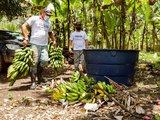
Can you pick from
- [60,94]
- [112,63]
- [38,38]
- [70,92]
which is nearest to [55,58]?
[38,38]

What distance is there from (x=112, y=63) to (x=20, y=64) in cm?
187

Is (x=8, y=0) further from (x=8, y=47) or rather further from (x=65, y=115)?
(x=65, y=115)

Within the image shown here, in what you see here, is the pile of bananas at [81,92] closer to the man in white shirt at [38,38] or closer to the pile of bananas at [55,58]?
the man in white shirt at [38,38]

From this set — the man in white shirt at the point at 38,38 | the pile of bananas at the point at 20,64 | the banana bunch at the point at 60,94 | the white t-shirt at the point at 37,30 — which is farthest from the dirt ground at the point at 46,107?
the white t-shirt at the point at 37,30

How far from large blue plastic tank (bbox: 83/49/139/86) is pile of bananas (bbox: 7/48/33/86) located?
1238 millimetres

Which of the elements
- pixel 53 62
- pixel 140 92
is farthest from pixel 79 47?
pixel 140 92

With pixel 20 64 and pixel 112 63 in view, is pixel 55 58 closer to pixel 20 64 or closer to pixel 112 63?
pixel 20 64

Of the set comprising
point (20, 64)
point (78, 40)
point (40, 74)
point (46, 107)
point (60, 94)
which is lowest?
point (46, 107)

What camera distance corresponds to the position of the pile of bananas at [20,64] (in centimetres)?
689

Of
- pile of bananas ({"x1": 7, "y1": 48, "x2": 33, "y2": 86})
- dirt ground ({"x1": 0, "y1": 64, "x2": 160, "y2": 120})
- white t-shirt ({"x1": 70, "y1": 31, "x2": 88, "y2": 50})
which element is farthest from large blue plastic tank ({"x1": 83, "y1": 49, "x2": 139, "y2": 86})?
white t-shirt ({"x1": 70, "y1": 31, "x2": 88, "y2": 50})

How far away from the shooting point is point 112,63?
6.94 metres

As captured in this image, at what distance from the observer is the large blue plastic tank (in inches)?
272

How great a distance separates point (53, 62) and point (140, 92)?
2.19 meters

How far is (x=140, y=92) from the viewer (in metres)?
6.69
